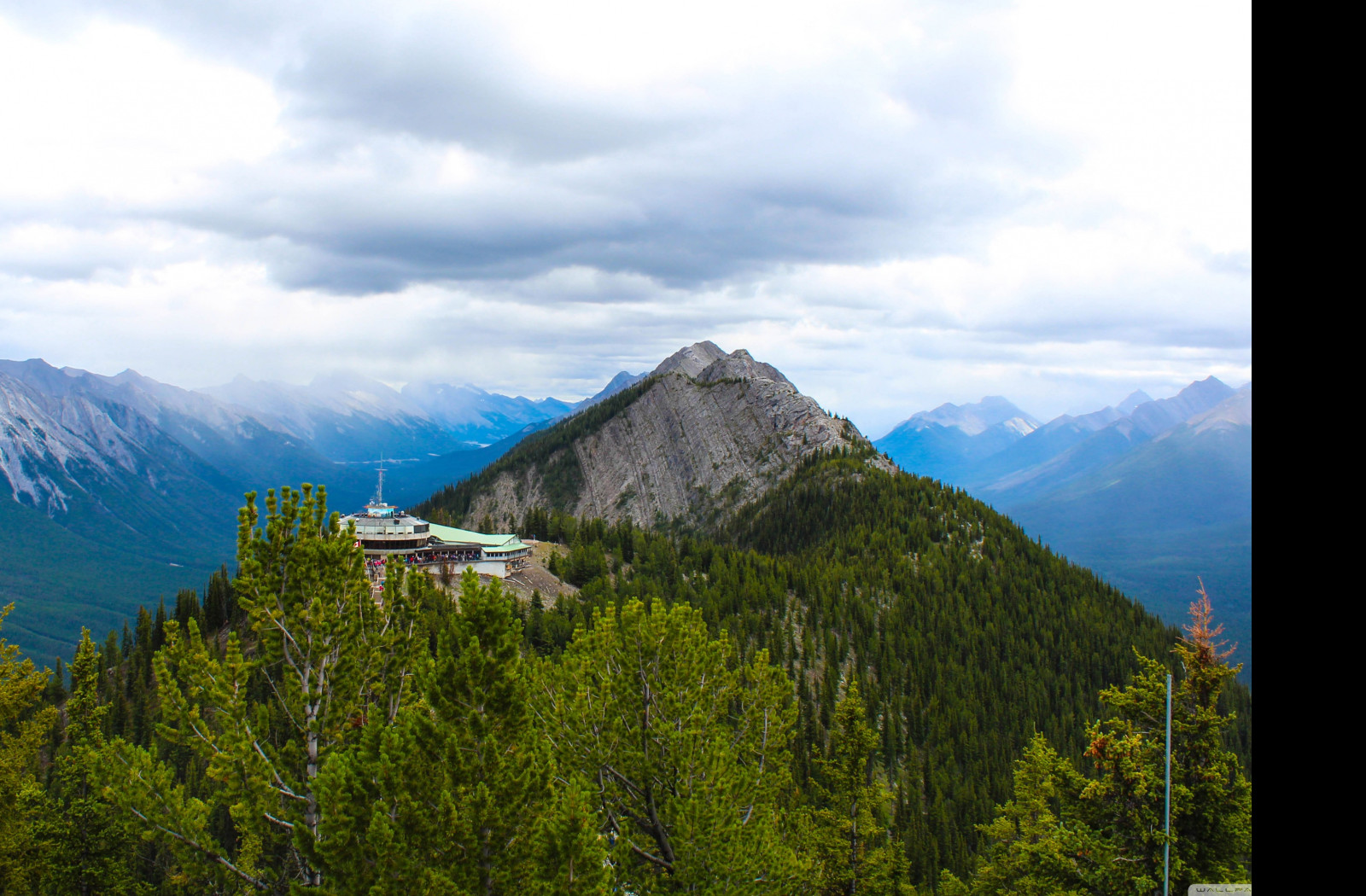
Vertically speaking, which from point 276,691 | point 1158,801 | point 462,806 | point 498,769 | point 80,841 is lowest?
point 80,841

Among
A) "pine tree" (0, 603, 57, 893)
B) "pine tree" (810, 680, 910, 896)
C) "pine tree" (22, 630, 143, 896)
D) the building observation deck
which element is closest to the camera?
"pine tree" (22, 630, 143, 896)

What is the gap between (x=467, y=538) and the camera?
91.8 meters

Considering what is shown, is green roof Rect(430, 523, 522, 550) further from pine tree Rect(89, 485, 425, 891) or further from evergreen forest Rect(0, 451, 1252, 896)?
pine tree Rect(89, 485, 425, 891)

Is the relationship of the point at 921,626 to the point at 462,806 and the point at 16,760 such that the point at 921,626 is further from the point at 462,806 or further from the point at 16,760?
the point at 462,806


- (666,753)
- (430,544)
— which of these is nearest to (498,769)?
(666,753)

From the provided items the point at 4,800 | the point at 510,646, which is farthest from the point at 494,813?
the point at 4,800

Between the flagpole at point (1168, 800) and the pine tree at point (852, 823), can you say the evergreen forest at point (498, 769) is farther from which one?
the flagpole at point (1168, 800)

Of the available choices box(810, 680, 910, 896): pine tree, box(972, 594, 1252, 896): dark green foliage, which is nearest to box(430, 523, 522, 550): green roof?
box(810, 680, 910, 896): pine tree

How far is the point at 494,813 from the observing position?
45.1ft

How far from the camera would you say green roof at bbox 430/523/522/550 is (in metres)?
89.2

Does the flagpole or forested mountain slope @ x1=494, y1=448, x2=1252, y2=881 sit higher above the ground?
the flagpole
